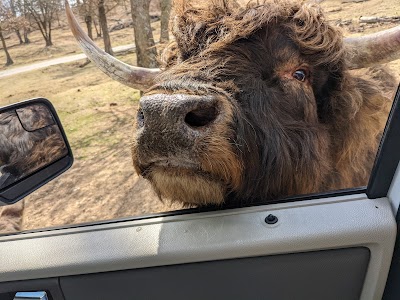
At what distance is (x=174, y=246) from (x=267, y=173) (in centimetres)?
75

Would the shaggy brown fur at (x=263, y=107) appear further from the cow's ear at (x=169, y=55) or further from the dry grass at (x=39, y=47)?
the dry grass at (x=39, y=47)

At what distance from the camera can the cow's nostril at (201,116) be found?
1802 millimetres

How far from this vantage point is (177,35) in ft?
9.62

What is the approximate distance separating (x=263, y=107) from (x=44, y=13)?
733 inches

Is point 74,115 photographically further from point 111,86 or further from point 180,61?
point 180,61

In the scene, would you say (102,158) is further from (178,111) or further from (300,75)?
(178,111)

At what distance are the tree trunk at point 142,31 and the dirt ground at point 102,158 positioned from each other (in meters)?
1.24

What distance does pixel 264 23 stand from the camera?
2584 mm

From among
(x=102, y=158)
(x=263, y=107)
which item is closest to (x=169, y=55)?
(x=263, y=107)

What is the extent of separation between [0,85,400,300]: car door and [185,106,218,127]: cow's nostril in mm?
402

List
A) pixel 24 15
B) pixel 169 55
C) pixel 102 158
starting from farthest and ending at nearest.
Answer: pixel 24 15 → pixel 102 158 → pixel 169 55

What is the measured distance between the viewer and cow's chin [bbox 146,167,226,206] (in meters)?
1.91

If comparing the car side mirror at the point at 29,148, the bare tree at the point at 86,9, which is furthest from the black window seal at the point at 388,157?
the bare tree at the point at 86,9

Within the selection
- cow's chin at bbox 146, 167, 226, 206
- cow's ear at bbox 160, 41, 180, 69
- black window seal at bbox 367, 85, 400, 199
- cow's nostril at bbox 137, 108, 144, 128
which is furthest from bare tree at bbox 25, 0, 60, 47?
black window seal at bbox 367, 85, 400, 199
